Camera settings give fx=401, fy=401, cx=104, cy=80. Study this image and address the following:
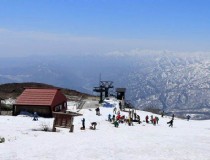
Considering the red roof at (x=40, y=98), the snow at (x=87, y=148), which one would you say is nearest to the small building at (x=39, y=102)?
the red roof at (x=40, y=98)

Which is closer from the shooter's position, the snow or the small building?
the snow

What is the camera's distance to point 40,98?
66.6m

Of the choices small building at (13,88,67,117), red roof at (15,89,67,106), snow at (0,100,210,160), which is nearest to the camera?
snow at (0,100,210,160)

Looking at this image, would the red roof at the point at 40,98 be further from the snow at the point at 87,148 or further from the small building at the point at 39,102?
the snow at the point at 87,148

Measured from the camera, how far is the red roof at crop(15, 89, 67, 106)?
6531 centimetres

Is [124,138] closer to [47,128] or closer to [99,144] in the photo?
[99,144]

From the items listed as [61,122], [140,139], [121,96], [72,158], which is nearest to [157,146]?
[140,139]

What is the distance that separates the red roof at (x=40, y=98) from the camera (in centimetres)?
6531

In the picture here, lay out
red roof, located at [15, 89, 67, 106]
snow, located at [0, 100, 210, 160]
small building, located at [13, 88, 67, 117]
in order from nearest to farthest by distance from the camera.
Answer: snow, located at [0, 100, 210, 160], small building, located at [13, 88, 67, 117], red roof, located at [15, 89, 67, 106]

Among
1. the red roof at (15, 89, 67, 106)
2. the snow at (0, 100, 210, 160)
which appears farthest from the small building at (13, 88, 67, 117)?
the snow at (0, 100, 210, 160)

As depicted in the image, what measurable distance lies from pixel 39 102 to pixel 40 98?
1.44m

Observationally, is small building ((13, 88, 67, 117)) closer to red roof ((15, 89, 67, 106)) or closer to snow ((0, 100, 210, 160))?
red roof ((15, 89, 67, 106))

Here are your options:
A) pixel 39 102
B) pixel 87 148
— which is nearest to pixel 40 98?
pixel 39 102

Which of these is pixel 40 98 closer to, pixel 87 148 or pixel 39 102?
pixel 39 102
